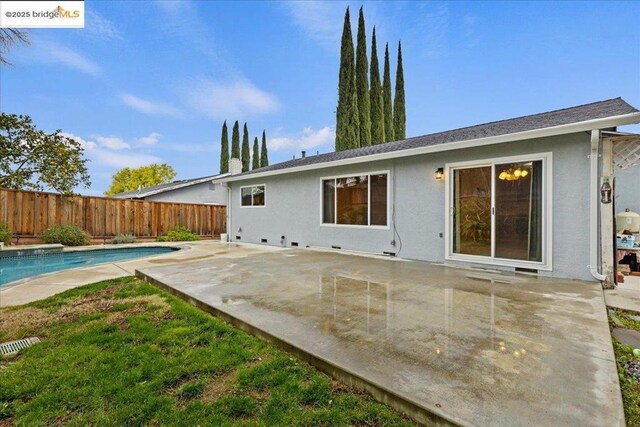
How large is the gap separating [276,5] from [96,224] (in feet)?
39.5

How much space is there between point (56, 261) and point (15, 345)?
25.0ft

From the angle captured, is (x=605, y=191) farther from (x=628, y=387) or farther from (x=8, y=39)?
(x=8, y=39)

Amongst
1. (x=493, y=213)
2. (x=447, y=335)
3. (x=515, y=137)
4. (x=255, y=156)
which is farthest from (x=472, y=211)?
(x=255, y=156)

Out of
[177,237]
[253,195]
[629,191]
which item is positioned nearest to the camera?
[629,191]

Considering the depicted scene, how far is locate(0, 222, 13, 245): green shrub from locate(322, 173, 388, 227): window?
33.0ft

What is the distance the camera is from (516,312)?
10.6 ft

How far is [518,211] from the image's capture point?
5398mm

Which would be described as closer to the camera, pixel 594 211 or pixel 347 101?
pixel 594 211

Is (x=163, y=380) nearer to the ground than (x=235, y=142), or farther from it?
nearer to the ground

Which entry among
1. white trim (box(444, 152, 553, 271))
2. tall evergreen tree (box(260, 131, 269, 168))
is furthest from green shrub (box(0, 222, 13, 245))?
tall evergreen tree (box(260, 131, 269, 168))

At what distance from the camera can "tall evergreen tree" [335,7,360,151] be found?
65.4 feet

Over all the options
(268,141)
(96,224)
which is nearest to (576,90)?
(96,224)

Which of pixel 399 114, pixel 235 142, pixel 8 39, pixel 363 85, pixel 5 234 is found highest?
pixel 363 85

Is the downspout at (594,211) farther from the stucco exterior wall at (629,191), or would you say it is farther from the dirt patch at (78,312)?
the dirt patch at (78,312)
